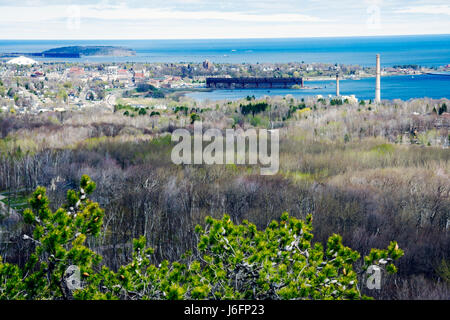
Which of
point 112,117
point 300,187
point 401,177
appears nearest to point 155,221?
point 300,187

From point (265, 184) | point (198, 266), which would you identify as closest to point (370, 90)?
point (265, 184)

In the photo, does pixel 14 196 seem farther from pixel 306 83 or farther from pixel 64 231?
pixel 306 83

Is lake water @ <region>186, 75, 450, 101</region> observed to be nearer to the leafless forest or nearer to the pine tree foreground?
the leafless forest

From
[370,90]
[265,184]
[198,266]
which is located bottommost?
[265,184]

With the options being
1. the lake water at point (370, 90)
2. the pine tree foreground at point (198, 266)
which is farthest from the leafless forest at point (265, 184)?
the lake water at point (370, 90)

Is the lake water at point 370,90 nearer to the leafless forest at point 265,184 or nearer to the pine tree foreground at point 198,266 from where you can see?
the leafless forest at point 265,184

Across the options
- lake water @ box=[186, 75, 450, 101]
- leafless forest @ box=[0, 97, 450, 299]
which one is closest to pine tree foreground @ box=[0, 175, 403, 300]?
leafless forest @ box=[0, 97, 450, 299]

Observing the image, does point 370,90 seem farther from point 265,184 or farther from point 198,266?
point 198,266

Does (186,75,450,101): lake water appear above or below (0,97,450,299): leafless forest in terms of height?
above
